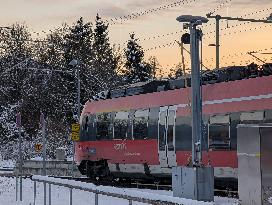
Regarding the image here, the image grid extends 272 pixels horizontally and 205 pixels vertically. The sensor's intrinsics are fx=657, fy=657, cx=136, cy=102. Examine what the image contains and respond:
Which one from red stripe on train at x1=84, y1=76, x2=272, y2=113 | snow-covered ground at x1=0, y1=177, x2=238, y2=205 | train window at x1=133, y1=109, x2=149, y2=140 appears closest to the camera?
snow-covered ground at x1=0, y1=177, x2=238, y2=205

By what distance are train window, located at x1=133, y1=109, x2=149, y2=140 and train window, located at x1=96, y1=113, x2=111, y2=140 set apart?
2178 mm

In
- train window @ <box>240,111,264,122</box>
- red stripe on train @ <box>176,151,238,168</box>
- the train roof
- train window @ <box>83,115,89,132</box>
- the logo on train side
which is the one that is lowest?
red stripe on train @ <box>176,151,238,168</box>

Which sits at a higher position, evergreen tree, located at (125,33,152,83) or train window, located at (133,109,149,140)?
evergreen tree, located at (125,33,152,83)

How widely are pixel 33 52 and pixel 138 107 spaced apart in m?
57.6

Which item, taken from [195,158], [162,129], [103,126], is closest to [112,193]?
[195,158]

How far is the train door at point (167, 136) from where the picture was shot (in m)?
21.0

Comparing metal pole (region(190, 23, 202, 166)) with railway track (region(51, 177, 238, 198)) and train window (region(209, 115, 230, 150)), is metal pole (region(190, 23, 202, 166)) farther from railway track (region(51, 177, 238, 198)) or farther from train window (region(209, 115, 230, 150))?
railway track (region(51, 177, 238, 198))

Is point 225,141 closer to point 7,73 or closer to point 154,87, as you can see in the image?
point 154,87

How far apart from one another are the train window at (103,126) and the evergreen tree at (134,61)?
6560 centimetres

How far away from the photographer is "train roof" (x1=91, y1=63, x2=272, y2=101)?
60.1 feet

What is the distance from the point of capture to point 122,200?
12109 mm

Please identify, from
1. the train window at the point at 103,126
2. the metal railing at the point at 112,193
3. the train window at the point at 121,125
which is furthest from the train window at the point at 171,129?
the metal railing at the point at 112,193

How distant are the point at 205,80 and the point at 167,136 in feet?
7.46

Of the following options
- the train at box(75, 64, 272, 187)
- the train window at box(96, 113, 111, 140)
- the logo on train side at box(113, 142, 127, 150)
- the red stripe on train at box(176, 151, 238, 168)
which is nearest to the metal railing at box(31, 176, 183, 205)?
the train at box(75, 64, 272, 187)
